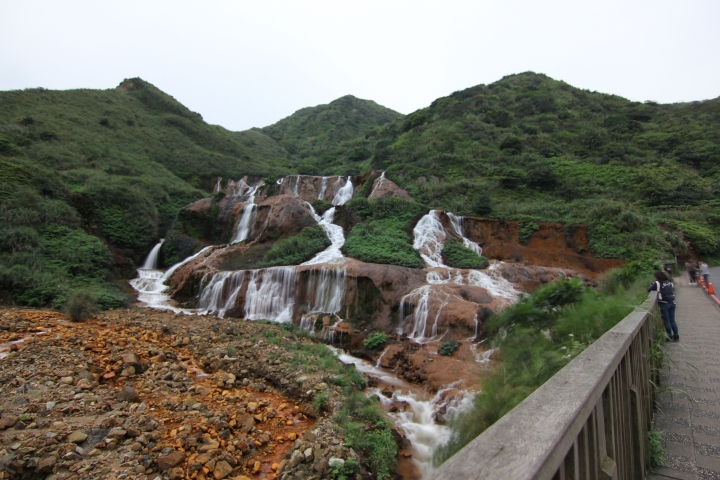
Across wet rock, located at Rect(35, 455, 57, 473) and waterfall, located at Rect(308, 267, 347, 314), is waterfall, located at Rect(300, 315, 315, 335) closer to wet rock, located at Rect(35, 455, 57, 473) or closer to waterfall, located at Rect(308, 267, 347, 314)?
waterfall, located at Rect(308, 267, 347, 314)

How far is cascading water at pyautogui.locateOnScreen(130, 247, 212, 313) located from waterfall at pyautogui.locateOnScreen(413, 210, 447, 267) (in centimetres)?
1147

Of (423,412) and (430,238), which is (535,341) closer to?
(423,412)

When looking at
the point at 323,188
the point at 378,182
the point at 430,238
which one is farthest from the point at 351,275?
the point at 323,188

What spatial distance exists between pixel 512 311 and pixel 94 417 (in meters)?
6.59

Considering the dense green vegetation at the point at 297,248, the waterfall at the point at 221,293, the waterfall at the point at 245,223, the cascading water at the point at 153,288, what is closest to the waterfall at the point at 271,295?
the waterfall at the point at 221,293

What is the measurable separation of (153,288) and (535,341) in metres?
17.8

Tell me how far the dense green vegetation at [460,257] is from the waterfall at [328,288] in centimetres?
677

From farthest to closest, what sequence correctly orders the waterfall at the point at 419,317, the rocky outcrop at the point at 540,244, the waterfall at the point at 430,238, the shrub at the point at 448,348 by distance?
the rocky outcrop at the point at 540,244, the waterfall at the point at 430,238, the waterfall at the point at 419,317, the shrub at the point at 448,348

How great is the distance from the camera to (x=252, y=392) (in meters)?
6.88

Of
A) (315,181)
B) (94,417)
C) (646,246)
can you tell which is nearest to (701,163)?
(646,246)

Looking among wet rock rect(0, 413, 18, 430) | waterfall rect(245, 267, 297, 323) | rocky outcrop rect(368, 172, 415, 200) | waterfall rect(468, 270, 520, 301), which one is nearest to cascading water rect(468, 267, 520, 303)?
waterfall rect(468, 270, 520, 301)

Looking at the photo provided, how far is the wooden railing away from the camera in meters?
0.93

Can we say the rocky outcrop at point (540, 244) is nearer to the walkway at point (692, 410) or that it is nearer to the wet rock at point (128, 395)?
the walkway at point (692, 410)

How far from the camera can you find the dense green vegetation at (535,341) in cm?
433
